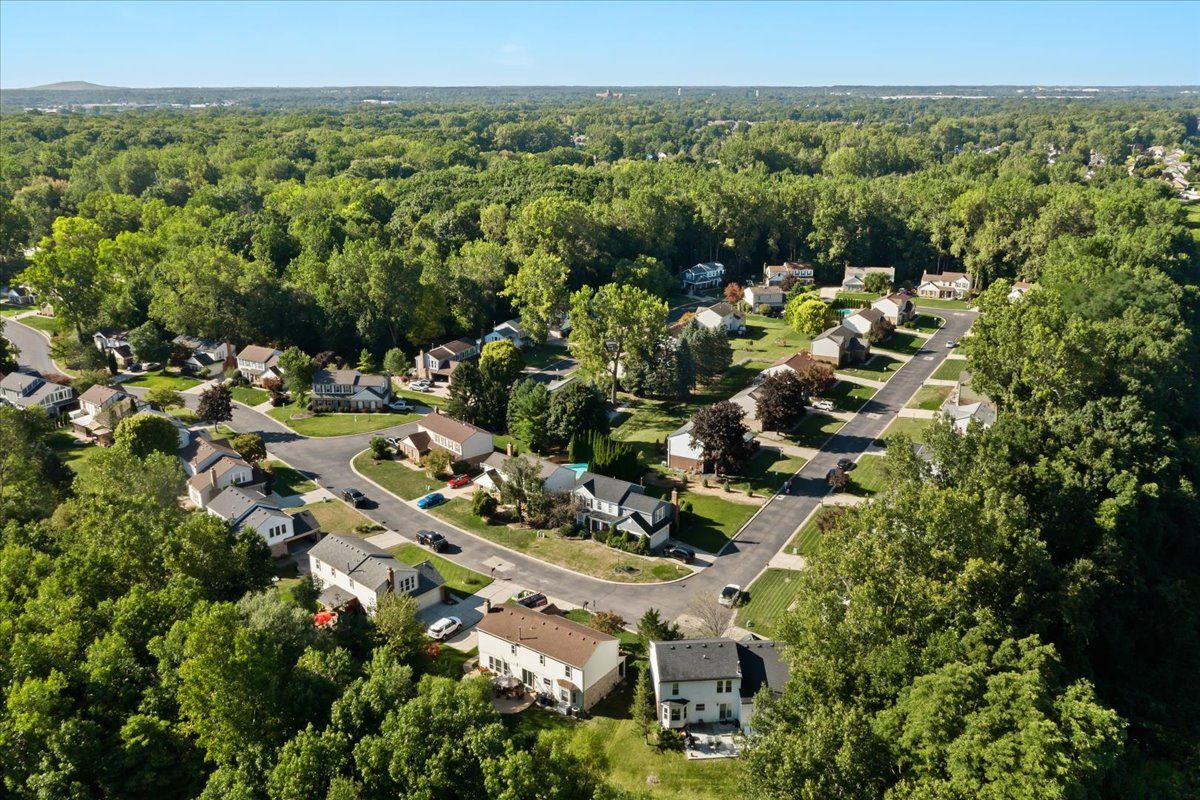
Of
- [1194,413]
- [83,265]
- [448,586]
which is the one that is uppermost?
[83,265]

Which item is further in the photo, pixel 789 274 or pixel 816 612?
pixel 789 274

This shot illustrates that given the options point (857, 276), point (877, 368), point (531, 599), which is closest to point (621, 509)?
point (531, 599)

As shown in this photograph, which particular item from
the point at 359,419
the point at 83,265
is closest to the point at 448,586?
the point at 359,419

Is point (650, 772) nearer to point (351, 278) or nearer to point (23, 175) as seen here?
point (351, 278)

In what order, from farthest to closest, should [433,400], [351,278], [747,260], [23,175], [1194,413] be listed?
[23,175]
[747,260]
[351,278]
[433,400]
[1194,413]

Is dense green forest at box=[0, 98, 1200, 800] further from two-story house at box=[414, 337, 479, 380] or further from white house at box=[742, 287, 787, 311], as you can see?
white house at box=[742, 287, 787, 311]

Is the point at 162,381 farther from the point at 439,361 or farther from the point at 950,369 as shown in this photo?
the point at 950,369

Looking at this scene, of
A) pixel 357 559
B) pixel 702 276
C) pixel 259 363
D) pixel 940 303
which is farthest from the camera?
pixel 702 276
